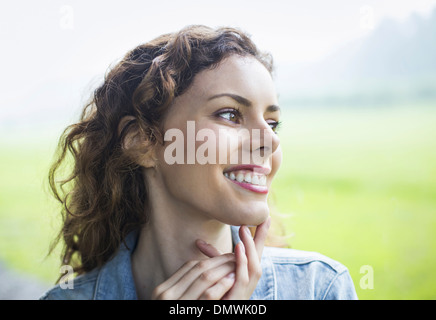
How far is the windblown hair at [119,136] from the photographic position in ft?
4.01

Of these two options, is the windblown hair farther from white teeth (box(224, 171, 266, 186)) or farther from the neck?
white teeth (box(224, 171, 266, 186))

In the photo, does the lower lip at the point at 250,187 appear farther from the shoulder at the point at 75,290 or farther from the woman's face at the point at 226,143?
the shoulder at the point at 75,290

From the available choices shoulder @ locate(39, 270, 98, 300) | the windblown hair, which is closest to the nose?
the windblown hair

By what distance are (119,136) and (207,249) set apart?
18.4 inches

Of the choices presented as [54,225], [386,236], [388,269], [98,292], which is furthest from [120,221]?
[386,236]

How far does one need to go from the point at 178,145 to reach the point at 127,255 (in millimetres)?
494

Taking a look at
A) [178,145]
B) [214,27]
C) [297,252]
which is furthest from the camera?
[297,252]

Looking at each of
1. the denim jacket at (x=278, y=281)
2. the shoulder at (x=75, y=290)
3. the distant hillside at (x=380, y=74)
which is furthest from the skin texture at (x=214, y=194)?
the distant hillside at (x=380, y=74)

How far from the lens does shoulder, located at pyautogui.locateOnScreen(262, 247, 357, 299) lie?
4.35 ft

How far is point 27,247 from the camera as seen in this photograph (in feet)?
15.5

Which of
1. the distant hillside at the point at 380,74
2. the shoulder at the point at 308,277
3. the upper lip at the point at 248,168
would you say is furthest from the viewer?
the distant hillside at the point at 380,74

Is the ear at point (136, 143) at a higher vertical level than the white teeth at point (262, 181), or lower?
higher
